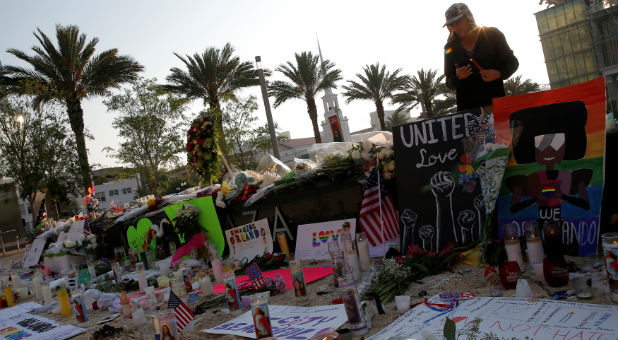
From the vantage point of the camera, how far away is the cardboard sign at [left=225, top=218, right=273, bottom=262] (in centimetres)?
683

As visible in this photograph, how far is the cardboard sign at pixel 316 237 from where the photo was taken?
579 cm

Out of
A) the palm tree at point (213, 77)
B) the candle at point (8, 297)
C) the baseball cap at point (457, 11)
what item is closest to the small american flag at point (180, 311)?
the baseball cap at point (457, 11)

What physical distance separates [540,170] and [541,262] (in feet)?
2.90

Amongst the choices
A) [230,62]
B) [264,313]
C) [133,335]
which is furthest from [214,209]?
[230,62]

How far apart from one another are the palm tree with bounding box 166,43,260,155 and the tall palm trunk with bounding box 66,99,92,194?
13.3ft

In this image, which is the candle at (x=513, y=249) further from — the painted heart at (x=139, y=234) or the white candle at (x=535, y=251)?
the painted heart at (x=139, y=234)

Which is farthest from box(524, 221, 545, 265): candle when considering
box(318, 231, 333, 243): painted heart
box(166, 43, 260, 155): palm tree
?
box(166, 43, 260, 155): palm tree

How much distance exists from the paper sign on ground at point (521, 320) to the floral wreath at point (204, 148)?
6.83 metres

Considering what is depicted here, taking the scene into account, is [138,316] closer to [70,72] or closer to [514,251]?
[514,251]

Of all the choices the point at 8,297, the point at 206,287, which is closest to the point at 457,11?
the point at 206,287

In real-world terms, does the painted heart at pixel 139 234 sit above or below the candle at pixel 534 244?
above

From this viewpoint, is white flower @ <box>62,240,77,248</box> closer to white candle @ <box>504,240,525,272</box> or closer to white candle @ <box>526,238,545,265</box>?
white candle @ <box>504,240,525,272</box>

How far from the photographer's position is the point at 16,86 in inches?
769

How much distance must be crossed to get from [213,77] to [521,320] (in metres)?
20.6
